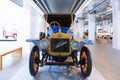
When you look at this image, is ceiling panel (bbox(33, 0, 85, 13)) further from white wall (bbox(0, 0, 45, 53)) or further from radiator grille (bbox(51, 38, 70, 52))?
radiator grille (bbox(51, 38, 70, 52))

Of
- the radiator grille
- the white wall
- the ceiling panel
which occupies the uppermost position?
the ceiling panel

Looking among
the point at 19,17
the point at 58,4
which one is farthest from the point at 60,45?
the point at 58,4

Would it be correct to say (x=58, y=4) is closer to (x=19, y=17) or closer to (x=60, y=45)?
(x=19, y=17)

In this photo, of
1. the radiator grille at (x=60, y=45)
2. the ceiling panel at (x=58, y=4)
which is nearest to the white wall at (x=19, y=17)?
the ceiling panel at (x=58, y=4)

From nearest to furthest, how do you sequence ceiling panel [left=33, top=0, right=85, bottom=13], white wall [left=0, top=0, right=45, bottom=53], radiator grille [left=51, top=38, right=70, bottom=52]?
radiator grille [left=51, top=38, right=70, bottom=52], white wall [left=0, top=0, right=45, bottom=53], ceiling panel [left=33, top=0, right=85, bottom=13]

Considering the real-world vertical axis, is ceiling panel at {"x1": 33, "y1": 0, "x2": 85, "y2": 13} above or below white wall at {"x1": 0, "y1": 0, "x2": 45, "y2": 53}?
above

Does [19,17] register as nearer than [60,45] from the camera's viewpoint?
No

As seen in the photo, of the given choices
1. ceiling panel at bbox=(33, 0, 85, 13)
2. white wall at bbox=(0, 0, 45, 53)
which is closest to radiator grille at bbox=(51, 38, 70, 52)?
white wall at bbox=(0, 0, 45, 53)

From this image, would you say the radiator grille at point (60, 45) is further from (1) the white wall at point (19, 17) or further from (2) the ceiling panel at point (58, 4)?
(2) the ceiling panel at point (58, 4)

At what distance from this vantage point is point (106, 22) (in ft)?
109

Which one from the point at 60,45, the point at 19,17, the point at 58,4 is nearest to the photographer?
the point at 60,45

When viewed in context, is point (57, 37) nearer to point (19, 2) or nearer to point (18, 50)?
point (18, 50)

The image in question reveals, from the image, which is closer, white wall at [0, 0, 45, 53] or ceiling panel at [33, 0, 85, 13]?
white wall at [0, 0, 45, 53]

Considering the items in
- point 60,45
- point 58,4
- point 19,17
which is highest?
point 58,4
